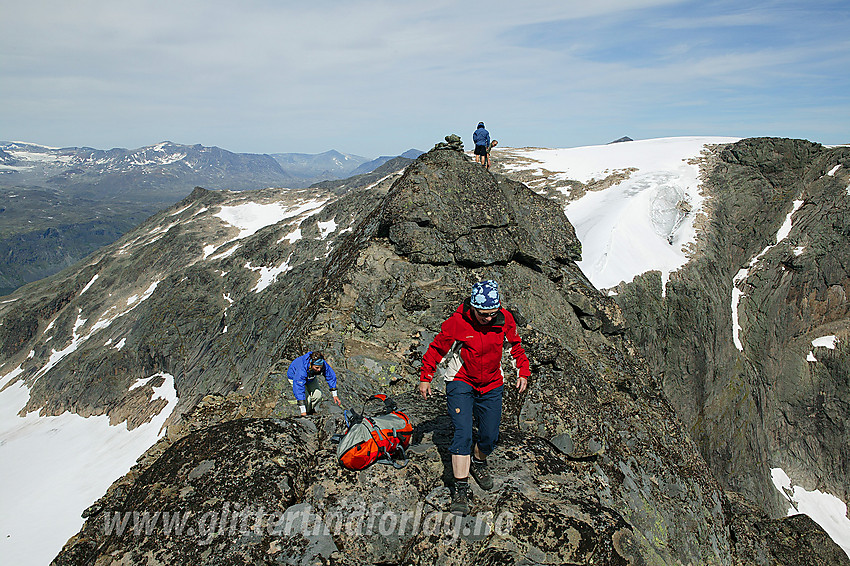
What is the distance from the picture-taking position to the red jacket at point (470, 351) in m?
6.86

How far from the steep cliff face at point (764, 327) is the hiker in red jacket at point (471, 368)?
1303 inches

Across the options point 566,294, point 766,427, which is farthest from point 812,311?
point 566,294

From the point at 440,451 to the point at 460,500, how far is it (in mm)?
1412

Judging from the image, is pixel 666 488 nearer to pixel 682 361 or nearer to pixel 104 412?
pixel 682 361

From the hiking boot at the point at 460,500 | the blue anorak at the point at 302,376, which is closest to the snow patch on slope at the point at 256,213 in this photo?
the blue anorak at the point at 302,376

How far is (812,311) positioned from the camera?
4344cm

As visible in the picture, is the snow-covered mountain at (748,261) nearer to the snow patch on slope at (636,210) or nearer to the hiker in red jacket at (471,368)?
the snow patch on slope at (636,210)

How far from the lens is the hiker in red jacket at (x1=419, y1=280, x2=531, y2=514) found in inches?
265

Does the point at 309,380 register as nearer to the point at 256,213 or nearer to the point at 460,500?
the point at 460,500

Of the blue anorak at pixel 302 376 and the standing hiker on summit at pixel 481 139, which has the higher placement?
the standing hiker on summit at pixel 481 139

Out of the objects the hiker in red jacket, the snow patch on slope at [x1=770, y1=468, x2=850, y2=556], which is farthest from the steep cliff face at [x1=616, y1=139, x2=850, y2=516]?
the hiker in red jacket

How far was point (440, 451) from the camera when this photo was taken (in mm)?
7941

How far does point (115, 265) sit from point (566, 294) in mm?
130265

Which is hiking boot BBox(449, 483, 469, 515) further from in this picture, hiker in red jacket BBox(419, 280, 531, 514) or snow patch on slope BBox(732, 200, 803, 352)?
snow patch on slope BBox(732, 200, 803, 352)
